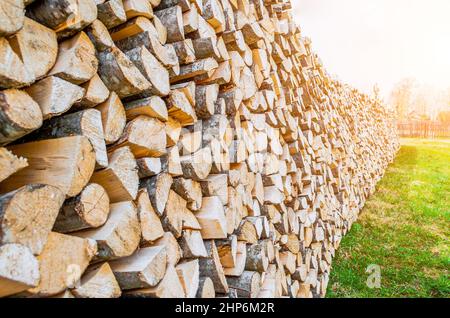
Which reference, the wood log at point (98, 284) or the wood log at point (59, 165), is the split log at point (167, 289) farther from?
the wood log at point (59, 165)

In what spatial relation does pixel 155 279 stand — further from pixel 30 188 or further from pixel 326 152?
pixel 326 152

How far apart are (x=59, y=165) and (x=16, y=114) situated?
17 centimetres

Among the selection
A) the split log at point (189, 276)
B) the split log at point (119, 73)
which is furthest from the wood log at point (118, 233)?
the split log at point (119, 73)

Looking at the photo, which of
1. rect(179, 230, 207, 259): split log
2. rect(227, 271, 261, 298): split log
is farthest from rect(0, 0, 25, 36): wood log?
rect(227, 271, 261, 298): split log

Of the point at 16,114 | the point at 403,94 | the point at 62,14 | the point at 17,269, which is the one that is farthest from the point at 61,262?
the point at 403,94

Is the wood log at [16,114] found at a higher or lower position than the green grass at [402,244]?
higher

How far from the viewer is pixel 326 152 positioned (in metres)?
3.61

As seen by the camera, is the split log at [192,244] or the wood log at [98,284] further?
the split log at [192,244]

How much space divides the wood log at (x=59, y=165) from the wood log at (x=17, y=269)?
0.58 ft

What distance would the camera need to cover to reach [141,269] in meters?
1.05

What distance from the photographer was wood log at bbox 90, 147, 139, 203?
1.03 metres

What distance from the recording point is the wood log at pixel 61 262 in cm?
83

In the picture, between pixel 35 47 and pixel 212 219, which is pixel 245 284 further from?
pixel 35 47

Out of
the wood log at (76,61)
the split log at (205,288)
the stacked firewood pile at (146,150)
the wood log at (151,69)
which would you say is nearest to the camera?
the stacked firewood pile at (146,150)
